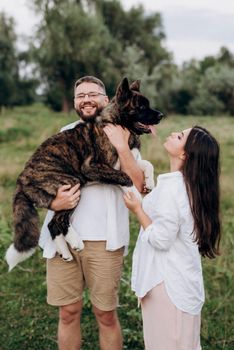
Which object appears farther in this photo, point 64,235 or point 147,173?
point 147,173

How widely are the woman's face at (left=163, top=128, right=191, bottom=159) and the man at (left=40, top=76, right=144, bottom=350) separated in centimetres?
48

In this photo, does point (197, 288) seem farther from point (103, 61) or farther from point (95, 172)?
point (103, 61)

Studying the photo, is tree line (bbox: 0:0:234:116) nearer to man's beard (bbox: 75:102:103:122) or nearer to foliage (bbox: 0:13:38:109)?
foliage (bbox: 0:13:38:109)

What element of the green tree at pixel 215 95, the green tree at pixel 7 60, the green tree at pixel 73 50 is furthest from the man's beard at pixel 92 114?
the green tree at pixel 215 95

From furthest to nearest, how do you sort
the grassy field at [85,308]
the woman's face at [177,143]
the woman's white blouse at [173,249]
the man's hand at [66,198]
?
the grassy field at [85,308]
the man's hand at [66,198]
the woman's face at [177,143]
the woman's white blouse at [173,249]

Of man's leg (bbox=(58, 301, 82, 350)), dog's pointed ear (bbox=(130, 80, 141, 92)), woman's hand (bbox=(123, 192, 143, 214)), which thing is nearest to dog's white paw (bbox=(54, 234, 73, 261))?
man's leg (bbox=(58, 301, 82, 350))

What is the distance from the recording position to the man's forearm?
3.16 metres

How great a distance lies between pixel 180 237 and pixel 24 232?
3.84 ft

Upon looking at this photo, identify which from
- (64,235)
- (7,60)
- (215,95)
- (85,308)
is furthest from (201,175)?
(215,95)

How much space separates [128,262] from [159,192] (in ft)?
10.9

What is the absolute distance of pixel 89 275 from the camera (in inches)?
127

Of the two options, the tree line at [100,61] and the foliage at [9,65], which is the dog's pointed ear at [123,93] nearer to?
the tree line at [100,61]

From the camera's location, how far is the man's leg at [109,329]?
10.8 ft

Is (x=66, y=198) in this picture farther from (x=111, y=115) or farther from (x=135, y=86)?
(x=135, y=86)
